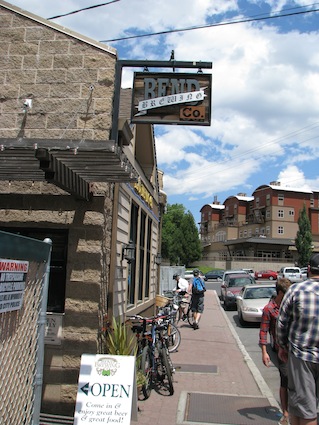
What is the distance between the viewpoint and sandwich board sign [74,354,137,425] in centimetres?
410

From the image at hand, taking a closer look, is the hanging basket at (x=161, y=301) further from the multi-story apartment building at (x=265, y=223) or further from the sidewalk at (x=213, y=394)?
the multi-story apartment building at (x=265, y=223)

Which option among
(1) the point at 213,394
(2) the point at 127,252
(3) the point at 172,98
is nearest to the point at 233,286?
(2) the point at 127,252

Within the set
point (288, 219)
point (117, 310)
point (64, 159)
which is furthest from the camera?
point (288, 219)

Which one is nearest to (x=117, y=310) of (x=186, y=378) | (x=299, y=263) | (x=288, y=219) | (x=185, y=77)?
(x=186, y=378)

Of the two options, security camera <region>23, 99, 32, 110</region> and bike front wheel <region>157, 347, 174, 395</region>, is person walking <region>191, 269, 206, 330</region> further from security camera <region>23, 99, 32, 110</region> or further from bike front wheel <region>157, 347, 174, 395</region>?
security camera <region>23, 99, 32, 110</region>

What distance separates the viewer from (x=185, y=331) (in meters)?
12.9

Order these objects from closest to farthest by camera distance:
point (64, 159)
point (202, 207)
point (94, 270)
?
point (64, 159) → point (94, 270) → point (202, 207)

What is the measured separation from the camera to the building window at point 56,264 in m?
5.78

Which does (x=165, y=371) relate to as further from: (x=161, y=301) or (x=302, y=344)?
(x=161, y=301)

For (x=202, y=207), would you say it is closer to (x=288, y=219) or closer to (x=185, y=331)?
(x=288, y=219)

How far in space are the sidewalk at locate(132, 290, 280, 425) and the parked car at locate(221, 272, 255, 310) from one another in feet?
31.2

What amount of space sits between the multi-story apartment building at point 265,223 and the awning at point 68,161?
58.0 meters

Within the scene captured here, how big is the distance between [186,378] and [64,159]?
14.6ft

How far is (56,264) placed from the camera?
19.2 ft
